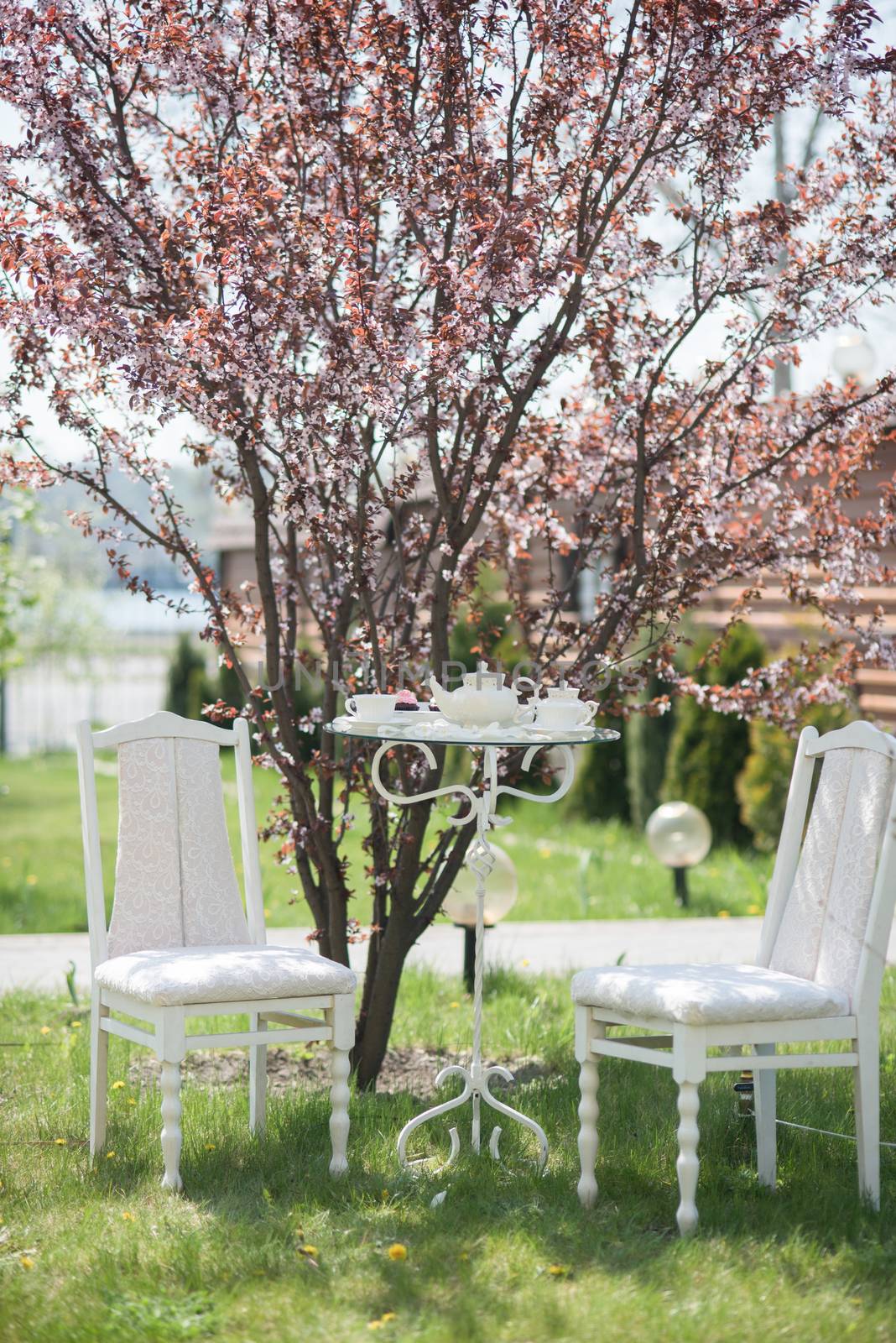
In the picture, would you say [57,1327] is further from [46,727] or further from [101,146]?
[46,727]

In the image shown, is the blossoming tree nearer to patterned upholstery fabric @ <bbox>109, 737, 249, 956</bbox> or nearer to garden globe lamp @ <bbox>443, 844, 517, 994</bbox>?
patterned upholstery fabric @ <bbox>109, 737, 249, 956</bbox>

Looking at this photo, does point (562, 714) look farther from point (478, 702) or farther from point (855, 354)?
point (855, 354)

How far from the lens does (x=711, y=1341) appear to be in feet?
8.81

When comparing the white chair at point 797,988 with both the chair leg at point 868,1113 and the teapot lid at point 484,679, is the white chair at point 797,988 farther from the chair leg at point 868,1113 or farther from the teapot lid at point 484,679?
the teapot lid at point 484,679

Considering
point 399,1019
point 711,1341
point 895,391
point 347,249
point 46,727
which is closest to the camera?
point 711,1341

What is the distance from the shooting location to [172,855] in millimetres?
4086

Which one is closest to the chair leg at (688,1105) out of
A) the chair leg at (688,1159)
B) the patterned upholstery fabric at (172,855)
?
the chair leg at (688,1159)

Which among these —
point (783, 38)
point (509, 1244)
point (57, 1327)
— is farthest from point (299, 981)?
point (783, 38)

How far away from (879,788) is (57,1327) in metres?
2.22

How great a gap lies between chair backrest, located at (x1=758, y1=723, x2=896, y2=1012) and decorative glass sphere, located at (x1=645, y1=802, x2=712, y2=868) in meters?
3.35

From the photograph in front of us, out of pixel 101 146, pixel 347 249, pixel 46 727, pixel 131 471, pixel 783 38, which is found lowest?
pixel 46 727

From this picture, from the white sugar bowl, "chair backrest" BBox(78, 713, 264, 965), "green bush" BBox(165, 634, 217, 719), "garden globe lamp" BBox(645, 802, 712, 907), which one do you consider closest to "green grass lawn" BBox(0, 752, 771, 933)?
"garden globe lamp" BBox(645, 802, 712, 907)

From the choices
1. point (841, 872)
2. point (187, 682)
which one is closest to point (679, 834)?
point (841, 872)

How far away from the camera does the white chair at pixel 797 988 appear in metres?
3.24
